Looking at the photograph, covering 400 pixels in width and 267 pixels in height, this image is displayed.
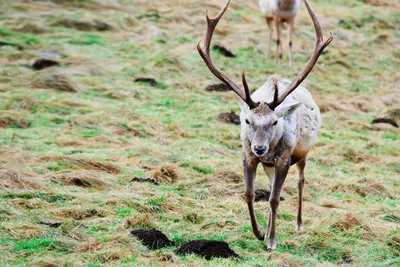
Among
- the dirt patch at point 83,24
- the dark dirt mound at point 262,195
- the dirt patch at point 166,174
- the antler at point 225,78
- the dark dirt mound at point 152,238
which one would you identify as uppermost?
the antler at point 225,78

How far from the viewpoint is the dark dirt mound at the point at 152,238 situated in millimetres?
6836

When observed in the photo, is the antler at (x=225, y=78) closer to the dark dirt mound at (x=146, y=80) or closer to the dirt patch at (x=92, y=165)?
the dirt patch at (x=92, y=165)

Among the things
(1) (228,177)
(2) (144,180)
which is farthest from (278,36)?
(2) (144,180)

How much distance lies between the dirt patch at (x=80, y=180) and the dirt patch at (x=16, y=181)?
0.38 meters

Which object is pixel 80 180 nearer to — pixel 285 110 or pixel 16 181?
pixel 16 181

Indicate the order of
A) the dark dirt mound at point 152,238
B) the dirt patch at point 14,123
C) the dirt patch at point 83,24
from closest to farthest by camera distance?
1. the dark dirt mound at point 152,238
2. the dirt patch at point 14,123
3. the dirt patch at point 83,24

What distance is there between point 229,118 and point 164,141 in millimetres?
2028

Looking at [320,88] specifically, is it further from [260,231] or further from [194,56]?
[260,231]

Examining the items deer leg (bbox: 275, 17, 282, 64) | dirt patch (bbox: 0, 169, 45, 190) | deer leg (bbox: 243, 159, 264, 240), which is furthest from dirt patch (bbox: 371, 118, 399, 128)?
dirt patch (bbox: 0, 169, 45, 190)

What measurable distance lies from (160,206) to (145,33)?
12866mm

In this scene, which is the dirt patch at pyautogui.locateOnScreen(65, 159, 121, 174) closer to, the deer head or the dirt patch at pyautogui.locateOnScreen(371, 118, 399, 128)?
the deer head

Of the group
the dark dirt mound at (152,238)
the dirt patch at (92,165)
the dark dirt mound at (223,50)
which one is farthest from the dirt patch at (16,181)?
the dark dirt mound at (223,50)

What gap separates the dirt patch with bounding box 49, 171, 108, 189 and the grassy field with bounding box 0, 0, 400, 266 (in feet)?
0.07

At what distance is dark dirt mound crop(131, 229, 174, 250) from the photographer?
22.4 ft
